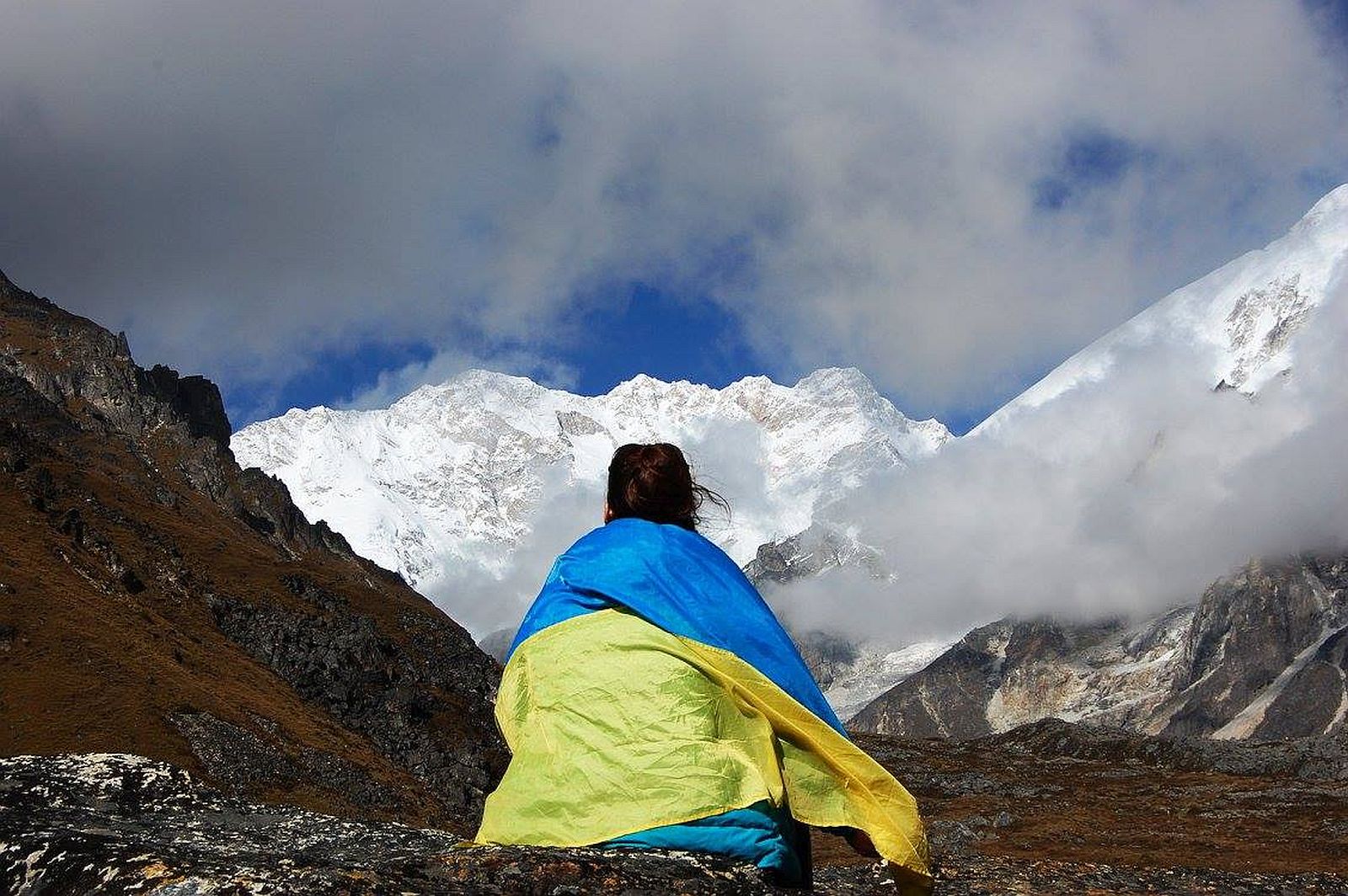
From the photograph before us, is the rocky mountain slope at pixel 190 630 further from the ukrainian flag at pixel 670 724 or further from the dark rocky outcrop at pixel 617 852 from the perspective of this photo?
the ukrainian flag at pixel 670 724

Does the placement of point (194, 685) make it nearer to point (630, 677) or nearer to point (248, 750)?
point (248, 750)

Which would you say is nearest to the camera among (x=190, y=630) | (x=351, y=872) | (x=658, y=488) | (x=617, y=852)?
(x=351, y=872)

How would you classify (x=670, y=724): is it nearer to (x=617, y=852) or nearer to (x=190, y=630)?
(x=617, y=852)

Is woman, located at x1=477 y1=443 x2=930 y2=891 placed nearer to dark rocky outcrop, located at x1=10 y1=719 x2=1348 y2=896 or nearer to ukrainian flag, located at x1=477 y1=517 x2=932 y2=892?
ukrainian flag, located at x1=477 y1=517 x2=932 y2=892

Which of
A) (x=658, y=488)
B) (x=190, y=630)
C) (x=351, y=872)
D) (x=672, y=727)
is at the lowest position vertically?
(x=351, y=872)

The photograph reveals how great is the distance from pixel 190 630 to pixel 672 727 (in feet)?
315

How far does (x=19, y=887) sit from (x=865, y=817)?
4.84 meters

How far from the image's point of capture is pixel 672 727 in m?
6.86

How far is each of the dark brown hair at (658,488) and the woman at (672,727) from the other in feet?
1.01

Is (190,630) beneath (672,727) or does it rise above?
above

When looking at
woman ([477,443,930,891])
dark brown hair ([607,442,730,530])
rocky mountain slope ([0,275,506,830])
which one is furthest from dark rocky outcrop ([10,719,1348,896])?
rocky mountain slope ([0,275,506,830])

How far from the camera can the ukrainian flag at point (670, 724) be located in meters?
6.69

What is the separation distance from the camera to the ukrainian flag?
22.0ft

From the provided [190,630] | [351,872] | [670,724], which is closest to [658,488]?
[670,724]
